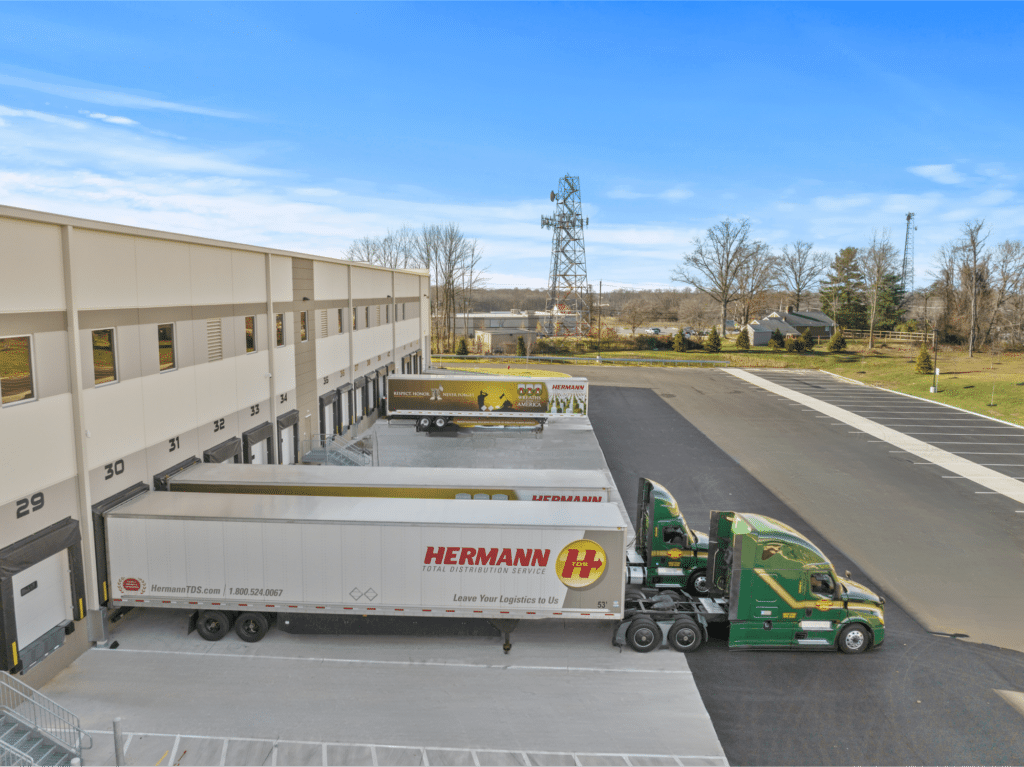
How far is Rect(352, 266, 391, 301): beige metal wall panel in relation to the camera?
100ft

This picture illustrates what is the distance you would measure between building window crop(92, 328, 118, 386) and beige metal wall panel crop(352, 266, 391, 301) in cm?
1701

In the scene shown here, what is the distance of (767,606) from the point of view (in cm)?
1273

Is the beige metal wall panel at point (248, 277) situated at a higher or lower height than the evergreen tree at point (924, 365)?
higher

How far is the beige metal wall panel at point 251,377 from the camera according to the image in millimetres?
19016

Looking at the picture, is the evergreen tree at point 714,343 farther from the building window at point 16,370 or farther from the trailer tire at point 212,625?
the building window at point 16,370

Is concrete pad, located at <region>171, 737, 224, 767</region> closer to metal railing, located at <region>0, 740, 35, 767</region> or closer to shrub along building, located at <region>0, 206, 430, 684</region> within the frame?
metal railing, located at <region>0, 740, 35, 767</region>

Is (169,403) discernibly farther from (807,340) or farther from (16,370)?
(807,340)

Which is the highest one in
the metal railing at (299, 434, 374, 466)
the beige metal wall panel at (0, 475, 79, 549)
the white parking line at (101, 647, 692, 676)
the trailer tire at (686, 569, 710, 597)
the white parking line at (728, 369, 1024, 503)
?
the beige metal wall panel at (0, 475, 79, 549)

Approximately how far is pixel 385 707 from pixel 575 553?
13.6 ft

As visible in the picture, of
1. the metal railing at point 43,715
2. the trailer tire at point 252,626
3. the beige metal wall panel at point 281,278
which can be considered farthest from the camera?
the beige metal wall panel at point 281,278

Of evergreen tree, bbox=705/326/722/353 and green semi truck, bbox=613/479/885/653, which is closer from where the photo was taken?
green semi truck, bbox=613/479/885/653

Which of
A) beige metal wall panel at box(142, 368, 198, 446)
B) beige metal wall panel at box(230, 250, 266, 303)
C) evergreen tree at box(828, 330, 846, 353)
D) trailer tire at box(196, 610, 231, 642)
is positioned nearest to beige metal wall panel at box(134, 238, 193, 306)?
beige metal wall panel at box(142, 368, 198, 446)

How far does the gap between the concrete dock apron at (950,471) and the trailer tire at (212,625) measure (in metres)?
14.6

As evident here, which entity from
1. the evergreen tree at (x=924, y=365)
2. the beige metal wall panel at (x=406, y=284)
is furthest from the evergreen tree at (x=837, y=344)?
the beige metal wall panel at (x=406, y=284)
